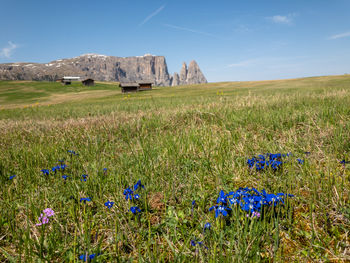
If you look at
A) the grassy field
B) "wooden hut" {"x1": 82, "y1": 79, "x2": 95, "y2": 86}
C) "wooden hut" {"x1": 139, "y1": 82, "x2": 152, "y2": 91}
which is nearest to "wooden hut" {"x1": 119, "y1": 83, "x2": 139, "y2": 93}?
"wooden hut" {"x1": 139, "y1": 82, "x2": 152, "y2": 91}

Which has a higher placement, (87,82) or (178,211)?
(87,82)

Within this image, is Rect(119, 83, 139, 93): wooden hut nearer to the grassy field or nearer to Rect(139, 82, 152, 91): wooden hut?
Rect(139, 82, 152, 91): wooden hut

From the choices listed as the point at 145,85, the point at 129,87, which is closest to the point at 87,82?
the point at 145,85

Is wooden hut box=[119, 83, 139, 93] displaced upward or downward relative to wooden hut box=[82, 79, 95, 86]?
downward

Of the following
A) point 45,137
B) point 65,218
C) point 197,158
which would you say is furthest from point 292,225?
point 45,137

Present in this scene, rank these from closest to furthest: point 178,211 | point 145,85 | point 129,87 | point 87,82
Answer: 1. point 178,211
2. point 129,87
3. point 145,85
4. point 87,82

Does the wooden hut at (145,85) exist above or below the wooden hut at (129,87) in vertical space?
above

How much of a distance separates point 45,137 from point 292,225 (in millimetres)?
5402

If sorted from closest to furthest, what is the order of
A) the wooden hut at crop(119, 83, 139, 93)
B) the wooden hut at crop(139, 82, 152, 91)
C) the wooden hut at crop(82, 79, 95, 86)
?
the wooden hut at crop(119, 83, 139, 93) < the wooden hut at crop(139, 82, 152, 91) < the wooden hut at crop(82, 79, 95, 86)

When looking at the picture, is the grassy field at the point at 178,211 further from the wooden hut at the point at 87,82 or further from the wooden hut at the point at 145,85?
the wooden hut at the point at 87,82

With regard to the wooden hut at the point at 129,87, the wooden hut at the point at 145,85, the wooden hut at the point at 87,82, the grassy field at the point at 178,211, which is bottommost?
the grassy field at the point at 178,211

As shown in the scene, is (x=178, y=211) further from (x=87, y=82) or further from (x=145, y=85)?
(x=87, y=82)

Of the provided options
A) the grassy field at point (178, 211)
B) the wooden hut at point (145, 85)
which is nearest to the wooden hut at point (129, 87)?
the wooden hut at point (145, 85)

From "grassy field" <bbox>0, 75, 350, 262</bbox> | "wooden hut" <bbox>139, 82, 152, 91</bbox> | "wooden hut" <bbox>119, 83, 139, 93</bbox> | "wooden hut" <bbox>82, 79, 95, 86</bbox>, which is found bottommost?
"grassy field" <bbox>0, 75, 350, 262</bbox>
